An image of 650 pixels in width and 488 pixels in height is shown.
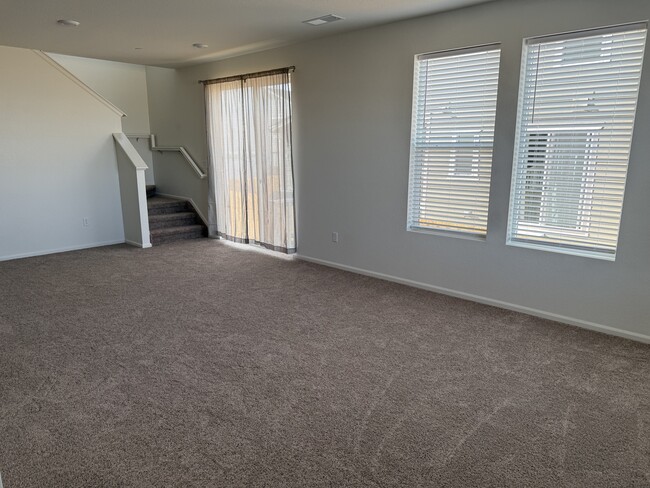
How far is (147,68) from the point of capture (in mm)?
7613

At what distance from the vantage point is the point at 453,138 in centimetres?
413

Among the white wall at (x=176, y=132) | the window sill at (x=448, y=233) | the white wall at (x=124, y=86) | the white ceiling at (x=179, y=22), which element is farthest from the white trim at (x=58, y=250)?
the window sill at (x=448, y=233)

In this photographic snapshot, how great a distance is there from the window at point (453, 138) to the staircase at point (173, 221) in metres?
3.74

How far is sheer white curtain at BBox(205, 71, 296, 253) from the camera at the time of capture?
5.52m

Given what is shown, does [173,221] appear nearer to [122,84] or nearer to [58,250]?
[58,250]

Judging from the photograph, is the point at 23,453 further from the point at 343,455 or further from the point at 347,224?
the point at 347,224

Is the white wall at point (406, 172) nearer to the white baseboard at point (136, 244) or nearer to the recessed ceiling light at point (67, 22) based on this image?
the recessed ceiling light at point (67, 22)

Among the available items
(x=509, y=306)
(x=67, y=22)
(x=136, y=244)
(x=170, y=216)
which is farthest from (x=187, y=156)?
(x=509, y=306)

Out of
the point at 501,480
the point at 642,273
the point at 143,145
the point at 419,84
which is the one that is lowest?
the point at 501,480

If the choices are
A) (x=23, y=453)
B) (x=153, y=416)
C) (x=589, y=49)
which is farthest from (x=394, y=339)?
(x=589, y=49)

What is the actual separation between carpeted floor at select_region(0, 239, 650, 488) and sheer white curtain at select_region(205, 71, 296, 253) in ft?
5.54

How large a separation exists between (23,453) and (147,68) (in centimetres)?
695

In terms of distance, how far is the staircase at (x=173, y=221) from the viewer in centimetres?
663

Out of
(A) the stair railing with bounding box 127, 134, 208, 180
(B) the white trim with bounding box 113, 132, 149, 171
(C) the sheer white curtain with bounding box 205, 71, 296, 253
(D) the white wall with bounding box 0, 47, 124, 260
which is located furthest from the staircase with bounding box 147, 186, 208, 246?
(B) the white trim with bounding box 113, 132, 149, 171
